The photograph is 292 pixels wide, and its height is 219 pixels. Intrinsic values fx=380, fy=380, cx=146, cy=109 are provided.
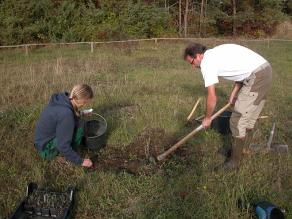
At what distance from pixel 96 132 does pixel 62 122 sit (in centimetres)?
127

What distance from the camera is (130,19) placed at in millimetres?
21766

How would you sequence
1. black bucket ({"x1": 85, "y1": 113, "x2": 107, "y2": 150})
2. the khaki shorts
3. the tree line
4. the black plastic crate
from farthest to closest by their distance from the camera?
1. the tree line
2. black bucket ({"x1": 85, "y1": 113, "x2": 107, "y2": 150})
3. the khaki shorts
4. the black plastic crate

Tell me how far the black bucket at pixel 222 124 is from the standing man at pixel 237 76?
772 millimetres

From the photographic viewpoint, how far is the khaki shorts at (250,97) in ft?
14.6

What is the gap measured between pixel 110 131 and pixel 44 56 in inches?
388

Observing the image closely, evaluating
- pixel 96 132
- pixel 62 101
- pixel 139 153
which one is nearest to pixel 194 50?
pixel 62 101

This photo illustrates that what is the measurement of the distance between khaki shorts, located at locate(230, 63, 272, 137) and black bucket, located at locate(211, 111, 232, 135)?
0.88 metres

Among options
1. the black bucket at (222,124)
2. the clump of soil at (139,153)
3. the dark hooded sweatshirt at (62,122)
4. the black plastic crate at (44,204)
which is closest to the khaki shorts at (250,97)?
the black bucket at (222,124)

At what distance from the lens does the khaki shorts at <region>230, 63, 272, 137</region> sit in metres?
4.44

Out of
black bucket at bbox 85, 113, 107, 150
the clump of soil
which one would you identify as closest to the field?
→ the clump of soil

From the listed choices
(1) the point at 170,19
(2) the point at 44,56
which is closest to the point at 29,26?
(2) the point at 44,56

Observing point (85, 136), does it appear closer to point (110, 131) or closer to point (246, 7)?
point (110, 131)

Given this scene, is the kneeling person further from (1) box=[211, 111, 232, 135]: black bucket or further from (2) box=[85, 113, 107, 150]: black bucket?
(1) box=[211, 111, 232, 135]: black bucket

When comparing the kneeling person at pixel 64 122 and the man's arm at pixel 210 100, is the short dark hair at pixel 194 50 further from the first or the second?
the kneeling person at pixel 64 122
